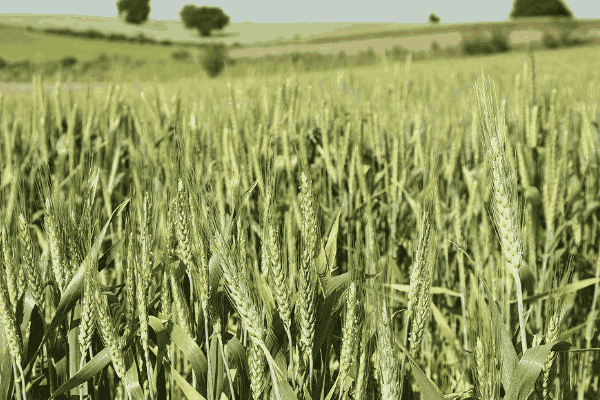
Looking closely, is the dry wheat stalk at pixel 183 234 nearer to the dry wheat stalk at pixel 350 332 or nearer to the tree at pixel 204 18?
the dry wheat stalk at pixel 350 332

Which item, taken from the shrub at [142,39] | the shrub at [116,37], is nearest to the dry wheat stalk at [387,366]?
the shrub at [142,39]

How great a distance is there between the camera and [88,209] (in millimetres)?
984

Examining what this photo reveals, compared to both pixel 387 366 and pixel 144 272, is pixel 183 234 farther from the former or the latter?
pixel 387 366

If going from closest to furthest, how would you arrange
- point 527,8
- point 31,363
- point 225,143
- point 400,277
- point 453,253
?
point 31,363
point 400,277
point 225,143
point 453,253
point 527,8

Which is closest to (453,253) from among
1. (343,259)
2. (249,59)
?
(343,259)

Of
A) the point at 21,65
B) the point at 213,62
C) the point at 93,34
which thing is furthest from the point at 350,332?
the point at 93,34

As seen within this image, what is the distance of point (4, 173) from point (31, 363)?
126cm

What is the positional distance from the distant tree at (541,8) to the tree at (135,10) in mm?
35290

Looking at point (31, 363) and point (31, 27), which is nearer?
point (31, 363)

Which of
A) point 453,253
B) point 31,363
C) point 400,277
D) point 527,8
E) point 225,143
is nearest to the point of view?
point 31,363

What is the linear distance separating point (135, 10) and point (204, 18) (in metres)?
6.46

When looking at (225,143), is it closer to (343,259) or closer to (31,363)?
(343,259)

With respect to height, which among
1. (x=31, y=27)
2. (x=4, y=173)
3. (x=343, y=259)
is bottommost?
(x=343, y=259)

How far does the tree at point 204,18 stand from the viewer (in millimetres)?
48013
